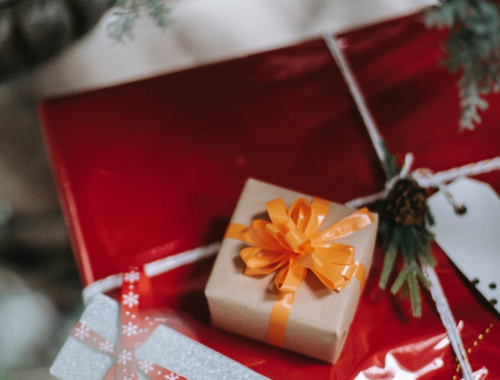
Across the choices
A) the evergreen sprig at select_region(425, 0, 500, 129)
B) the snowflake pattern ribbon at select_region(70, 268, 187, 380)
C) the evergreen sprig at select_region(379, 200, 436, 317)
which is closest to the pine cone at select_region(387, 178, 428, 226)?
the evergreen sprig at select_region(379, 200, 436, 317)

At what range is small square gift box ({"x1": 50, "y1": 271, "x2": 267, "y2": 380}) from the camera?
634 mm

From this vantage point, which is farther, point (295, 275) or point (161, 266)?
point (161, 266)

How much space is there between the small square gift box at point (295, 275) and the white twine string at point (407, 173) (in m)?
0.13

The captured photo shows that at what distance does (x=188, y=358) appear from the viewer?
64cm

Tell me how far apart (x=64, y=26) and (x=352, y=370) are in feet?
2.69

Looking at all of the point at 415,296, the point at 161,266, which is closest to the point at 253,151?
the point at 161,266

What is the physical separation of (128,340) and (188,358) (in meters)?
0.10

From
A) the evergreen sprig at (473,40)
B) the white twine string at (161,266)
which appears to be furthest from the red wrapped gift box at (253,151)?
the evergreen sprig at (473,40)

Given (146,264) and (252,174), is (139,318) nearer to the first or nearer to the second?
(146,264)

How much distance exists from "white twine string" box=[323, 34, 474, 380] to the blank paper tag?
44 millimetres

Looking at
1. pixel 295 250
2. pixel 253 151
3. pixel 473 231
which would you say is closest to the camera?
pixel 295 250

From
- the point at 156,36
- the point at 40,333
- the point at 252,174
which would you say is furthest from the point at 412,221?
the point at 156,36

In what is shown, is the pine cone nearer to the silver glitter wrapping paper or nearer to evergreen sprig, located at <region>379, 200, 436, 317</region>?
evergreen sprig, located at <region>379, 200, 436, 317</region>

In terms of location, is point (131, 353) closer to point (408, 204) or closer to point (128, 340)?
point (128, 340)
